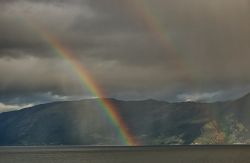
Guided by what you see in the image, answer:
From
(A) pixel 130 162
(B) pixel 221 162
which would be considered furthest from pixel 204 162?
(A) pixel 130 162

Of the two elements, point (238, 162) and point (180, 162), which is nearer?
point (238, 162)

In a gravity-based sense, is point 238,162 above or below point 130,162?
below

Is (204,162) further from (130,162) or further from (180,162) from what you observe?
(130,162)

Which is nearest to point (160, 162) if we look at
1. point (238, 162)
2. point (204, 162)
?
point (204, 162)

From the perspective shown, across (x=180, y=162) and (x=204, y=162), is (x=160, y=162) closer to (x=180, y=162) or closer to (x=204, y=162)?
(x=180, y=162)

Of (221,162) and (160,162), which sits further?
(160,162)

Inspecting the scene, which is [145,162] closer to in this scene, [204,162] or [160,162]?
[160,162]

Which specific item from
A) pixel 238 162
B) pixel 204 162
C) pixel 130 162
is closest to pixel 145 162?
pixel 130 162
